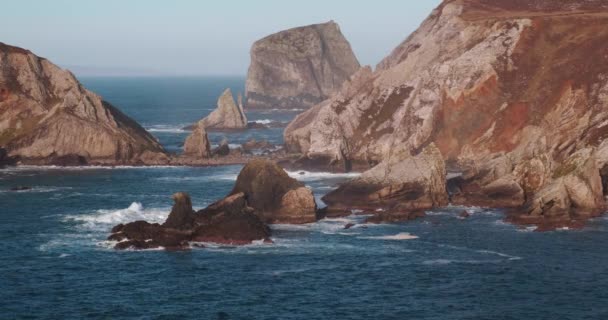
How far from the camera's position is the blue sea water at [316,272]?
3056 inches

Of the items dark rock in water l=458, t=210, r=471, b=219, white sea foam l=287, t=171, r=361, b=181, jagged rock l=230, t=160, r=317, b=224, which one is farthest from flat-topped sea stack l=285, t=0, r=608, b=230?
jagged rock l=230, t=160, r=317, b=224

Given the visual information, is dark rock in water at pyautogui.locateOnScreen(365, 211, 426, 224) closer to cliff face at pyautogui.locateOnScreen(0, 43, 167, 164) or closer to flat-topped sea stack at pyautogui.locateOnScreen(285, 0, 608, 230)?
flat-topped sea stack at pyautogui.locateOnScreen(285, 0, 608, 230)

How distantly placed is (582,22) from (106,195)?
78597 millimetres

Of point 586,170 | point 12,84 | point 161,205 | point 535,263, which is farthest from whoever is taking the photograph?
point 12,84

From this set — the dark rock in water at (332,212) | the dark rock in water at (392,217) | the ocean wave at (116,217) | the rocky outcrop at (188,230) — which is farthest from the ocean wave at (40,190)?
the dark rock in water at (392,217)

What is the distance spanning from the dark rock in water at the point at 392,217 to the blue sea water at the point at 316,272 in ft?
5.43

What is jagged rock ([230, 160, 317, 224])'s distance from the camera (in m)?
111

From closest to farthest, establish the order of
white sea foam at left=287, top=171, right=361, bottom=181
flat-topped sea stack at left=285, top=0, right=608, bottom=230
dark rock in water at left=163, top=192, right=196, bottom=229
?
dark rock in water at left=163, top=192, right=196, bottom=229
flat-topped sea stack at left=285, top=0, right=608, bottom=230
white sea foam at left=287, top=171, right=361, bottom=181

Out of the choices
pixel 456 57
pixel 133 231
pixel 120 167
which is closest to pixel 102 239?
pixel 133 231

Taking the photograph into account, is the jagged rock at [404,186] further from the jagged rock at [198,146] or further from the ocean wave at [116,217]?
the jagged rock at [198,146]

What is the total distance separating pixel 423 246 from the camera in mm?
99312

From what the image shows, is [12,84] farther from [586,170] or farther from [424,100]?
[586,170]

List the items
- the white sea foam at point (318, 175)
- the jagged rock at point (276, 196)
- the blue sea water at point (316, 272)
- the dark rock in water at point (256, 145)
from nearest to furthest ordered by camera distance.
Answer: the blue sea water at point (316, 272), the jagged rock at point (276, 196), the white sea foam at point (318, 175), the dark rock in water at point (256, 145)

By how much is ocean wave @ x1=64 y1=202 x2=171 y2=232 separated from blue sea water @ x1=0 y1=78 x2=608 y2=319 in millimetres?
209
